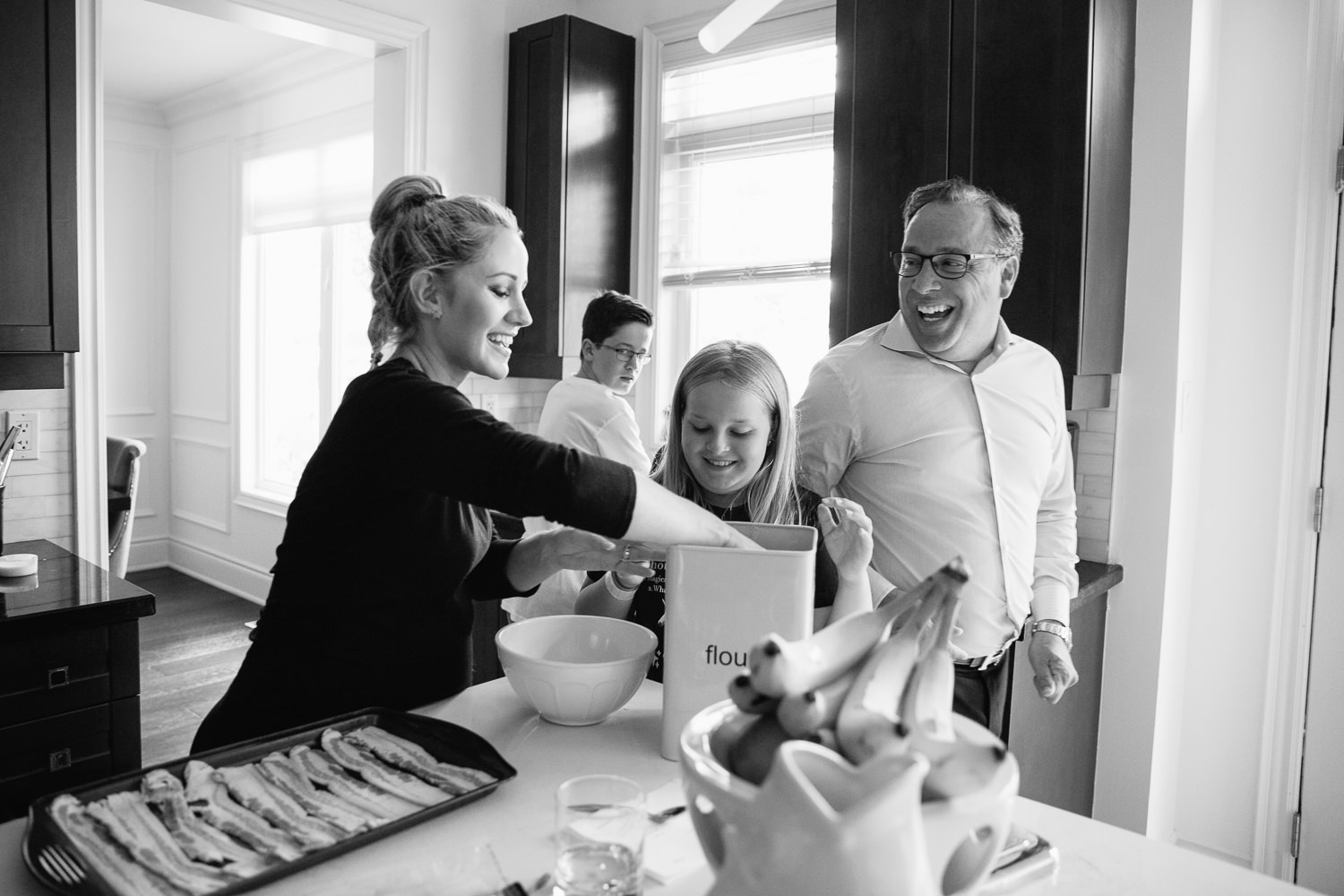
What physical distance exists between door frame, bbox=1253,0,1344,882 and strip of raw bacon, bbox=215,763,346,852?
8.35 ft

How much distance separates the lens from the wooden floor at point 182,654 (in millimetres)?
3895

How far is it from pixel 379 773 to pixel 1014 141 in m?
2.07

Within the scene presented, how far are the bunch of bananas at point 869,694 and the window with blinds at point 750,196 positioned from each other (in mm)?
2606

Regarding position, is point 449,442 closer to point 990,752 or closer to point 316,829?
point 316,829

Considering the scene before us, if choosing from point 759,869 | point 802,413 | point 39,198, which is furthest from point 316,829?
point 39,198

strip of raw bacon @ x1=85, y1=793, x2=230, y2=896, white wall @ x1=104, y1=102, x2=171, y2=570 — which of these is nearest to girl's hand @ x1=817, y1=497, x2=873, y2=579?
strip of raw bacon @ x1=85, y1=793, x2=230, y2=896

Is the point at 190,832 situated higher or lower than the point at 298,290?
lower

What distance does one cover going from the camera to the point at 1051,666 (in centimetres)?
204

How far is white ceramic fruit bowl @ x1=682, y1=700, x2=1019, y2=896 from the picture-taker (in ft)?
1.98

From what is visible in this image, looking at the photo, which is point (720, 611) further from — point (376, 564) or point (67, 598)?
point (67, 598)

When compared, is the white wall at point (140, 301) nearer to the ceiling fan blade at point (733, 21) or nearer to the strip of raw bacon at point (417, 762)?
the strip of raw bacon at point (417, 762)

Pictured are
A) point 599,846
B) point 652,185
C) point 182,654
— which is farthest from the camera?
point 182,654

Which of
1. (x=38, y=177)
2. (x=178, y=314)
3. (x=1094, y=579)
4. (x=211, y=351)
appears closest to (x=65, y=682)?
(x=38, y=177)

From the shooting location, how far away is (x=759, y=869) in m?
0.64
